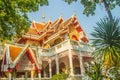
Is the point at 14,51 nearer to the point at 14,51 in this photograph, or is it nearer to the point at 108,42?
the point at 14,51

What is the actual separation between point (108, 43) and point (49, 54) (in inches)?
486

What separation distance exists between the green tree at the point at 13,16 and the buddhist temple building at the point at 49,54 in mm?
5039

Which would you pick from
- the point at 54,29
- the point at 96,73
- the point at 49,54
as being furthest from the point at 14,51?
the point at 54,29

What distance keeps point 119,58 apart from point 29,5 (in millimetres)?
7595

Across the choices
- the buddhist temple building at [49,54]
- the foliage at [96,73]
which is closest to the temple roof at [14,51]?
the buddhist temple building at [49,54]

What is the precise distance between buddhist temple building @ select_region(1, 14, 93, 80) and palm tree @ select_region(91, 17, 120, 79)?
19.4 ft

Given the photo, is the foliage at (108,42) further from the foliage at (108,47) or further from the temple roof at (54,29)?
the temple roof at (54,29)

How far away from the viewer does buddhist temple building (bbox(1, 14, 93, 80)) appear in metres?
21.5

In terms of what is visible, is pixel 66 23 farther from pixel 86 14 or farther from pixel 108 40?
pixel 108 40

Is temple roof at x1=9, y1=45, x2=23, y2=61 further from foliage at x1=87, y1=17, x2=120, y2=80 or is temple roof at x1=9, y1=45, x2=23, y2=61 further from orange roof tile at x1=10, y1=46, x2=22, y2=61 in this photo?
foliage at x1=87, y1=17, x2=120, y2=80

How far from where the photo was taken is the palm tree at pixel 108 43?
15755 mm

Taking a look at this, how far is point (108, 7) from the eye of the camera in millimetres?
25266

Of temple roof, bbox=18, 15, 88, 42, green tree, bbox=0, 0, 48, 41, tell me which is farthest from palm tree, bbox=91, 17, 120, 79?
temple roof, bbox=18, 15, 88, 42

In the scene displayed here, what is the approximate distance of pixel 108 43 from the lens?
1641 cm
